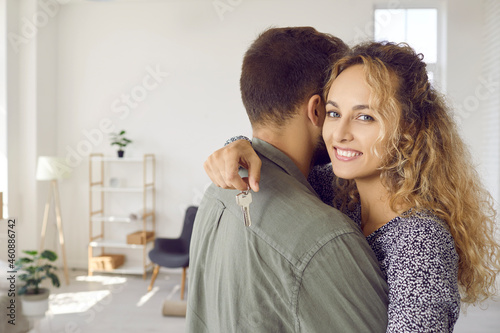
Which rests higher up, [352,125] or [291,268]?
[352,125]

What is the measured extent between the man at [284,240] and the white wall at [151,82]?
15.9ft

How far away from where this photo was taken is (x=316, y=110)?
117cm

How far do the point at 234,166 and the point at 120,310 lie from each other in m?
4.22

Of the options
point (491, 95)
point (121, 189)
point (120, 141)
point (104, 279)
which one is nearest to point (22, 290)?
point (104, 279)

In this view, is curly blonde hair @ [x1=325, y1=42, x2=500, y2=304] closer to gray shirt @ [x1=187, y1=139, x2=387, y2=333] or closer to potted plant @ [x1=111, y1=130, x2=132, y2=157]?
gray shirt @ [x1=187, y1=139, x2=387, y2=333]

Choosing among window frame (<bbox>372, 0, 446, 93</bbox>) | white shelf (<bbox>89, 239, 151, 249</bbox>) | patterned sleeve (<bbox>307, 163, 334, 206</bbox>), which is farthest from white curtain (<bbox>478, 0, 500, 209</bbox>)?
white shelf (<bbox>89, 239, 151, 249</bbox>)

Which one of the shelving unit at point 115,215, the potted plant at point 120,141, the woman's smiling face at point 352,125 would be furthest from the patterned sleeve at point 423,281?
the potted plant at point 120,141

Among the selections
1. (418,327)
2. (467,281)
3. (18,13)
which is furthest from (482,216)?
(18,13)

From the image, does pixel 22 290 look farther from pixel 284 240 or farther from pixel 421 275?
pixel 421 275

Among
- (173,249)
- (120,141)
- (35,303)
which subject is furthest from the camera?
(120,141)

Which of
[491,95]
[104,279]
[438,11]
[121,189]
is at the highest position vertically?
[438,11]

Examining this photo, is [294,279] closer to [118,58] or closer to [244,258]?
[244,258]

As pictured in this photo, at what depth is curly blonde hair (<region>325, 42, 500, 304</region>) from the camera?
3.52 feet

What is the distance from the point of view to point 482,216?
1.18m
